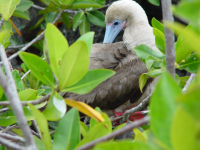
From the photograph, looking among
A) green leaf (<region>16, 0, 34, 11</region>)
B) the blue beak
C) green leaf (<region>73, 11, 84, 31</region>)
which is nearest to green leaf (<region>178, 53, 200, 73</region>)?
the blue beak

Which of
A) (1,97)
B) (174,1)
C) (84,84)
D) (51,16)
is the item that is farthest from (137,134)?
(174,1)

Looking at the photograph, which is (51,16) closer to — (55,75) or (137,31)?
(137,31)

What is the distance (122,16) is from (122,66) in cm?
60

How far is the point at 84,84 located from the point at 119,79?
1.04 meters

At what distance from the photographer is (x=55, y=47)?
0.79m

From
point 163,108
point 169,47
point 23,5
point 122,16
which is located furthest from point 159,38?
point 23,5

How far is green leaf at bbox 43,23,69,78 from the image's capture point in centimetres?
78

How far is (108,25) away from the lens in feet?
7.66

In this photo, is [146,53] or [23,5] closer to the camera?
[146,53]

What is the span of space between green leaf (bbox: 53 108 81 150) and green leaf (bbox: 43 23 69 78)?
5.8 inches

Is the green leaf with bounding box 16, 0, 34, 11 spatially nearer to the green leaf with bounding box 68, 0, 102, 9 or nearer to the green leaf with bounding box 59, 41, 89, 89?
the green leaf with bounding box 68, 0, 102, 9

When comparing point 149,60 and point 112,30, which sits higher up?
point 149,60

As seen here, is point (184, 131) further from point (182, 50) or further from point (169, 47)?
point (182, 50)

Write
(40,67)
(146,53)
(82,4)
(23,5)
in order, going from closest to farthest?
(40,67) → (146,53) → (82,4) → (23,5)
